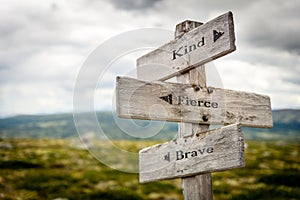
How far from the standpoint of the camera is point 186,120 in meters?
5.13

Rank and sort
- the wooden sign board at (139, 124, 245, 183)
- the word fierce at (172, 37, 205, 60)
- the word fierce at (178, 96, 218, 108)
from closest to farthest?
the wooden sign board at (139, 124, 245, 183), the word fierce at (178, 96, 218, 108), the word fierce at (172, 37, 205, 60)

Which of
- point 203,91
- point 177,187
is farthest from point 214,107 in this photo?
point 177,187

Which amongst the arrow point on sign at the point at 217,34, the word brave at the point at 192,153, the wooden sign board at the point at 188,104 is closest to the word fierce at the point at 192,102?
the wooden sign board at the point at 188,104

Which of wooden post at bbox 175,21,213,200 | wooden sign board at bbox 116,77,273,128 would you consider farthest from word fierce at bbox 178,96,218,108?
wooden post at bbox 175,21,213,200

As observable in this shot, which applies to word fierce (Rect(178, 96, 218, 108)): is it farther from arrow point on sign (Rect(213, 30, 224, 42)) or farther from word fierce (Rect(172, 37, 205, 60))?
arrow point on sign (Rect(213, 30, 224, 42))

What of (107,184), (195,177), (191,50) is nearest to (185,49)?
(191,50)

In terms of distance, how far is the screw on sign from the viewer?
15.8 ft

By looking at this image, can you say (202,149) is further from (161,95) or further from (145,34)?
(145,34)

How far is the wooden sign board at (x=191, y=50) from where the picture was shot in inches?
196

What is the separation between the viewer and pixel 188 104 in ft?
17.1

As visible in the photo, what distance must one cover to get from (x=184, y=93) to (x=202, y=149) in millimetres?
732

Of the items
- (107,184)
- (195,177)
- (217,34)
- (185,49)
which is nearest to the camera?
(217,34)

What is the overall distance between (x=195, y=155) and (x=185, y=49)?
4.61 ft

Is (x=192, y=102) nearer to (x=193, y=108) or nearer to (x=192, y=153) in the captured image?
(x=193, y=108)
